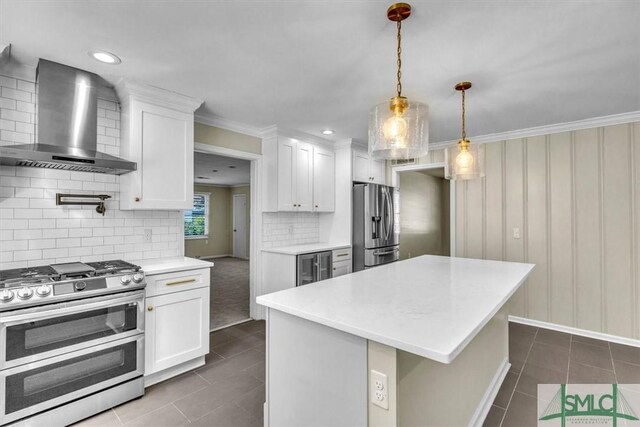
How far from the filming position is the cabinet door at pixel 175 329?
240 cm

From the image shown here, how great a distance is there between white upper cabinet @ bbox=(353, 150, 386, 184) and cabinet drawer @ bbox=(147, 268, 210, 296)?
2.62 meters

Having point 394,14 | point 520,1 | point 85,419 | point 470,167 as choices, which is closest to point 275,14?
point 394,14

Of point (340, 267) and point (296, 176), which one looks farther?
point (340, 267)

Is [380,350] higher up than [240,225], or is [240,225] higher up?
[240,225]

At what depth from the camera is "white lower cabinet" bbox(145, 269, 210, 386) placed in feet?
7.88

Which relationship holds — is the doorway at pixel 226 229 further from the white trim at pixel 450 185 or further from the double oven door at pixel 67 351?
the white trim at pixel 450 185

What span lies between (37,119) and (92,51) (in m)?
0.62

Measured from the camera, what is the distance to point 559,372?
104 inches

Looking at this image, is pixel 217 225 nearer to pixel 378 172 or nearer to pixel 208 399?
pixel 378 172

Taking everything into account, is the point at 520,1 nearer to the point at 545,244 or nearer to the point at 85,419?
the point at 545,244

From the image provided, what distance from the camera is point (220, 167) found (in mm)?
6484

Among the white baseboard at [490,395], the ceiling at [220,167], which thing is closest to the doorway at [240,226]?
the ceiling at [220,167]

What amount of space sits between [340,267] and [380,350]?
10.1 ft

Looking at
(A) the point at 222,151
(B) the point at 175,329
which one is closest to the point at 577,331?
(B) the point at 175,329
